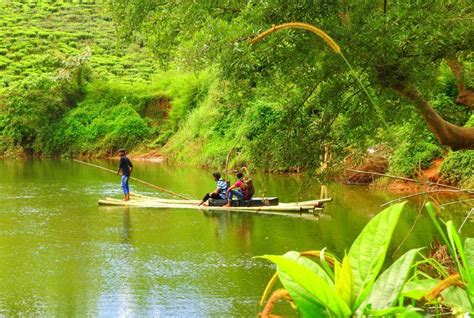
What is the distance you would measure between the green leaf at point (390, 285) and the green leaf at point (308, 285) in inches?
1.5

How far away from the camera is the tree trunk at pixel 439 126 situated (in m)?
6.12

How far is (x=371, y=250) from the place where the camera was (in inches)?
37.3

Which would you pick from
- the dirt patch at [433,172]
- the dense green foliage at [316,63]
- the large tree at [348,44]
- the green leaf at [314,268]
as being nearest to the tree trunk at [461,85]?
the dense green foliage at [316,63]

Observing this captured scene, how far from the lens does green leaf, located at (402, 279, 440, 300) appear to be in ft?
3.31

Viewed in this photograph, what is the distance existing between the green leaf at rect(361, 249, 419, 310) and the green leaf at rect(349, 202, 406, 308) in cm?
2

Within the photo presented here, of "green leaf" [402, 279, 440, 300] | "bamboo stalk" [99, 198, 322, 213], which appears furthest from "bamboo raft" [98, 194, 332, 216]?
"green leaf" [402, 279, 440, 300]

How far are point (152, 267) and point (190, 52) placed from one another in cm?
432

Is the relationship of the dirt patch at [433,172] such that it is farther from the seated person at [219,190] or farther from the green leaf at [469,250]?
the green leaf at [469,250]

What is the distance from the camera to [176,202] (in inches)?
623

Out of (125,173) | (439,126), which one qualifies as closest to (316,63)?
(439,126)

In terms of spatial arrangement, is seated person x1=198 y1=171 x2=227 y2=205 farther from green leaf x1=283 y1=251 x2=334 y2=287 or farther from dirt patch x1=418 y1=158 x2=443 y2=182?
green leaf x1=283 y1=251 x2=334 y2=287

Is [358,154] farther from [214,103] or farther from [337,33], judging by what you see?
[214,103]

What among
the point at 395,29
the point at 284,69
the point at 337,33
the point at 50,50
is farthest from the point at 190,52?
the point at 50,50

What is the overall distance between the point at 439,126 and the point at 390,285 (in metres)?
5.76
